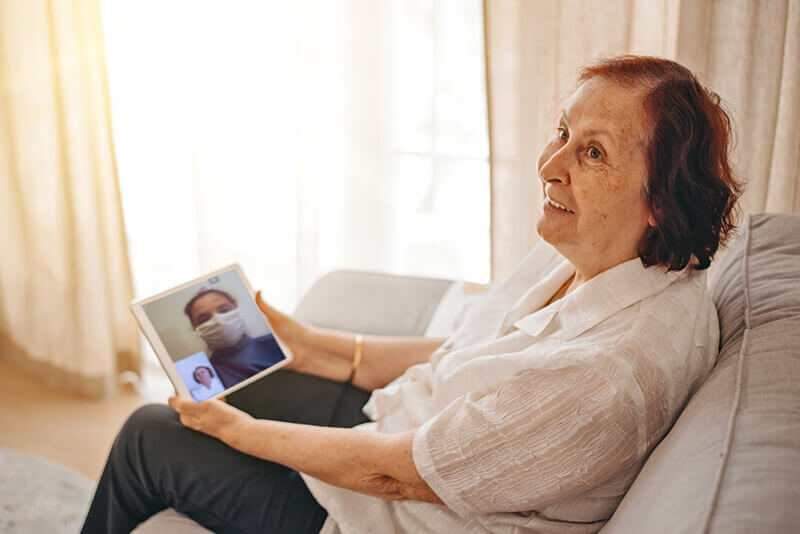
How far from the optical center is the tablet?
1249 mm

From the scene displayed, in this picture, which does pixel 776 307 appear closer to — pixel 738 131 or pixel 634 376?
pixel 634 376

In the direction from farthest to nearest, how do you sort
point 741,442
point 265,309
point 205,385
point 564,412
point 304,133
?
1. point 304,133
2. point 265,309
3. point 205,385
4. point 564,412
5. point 741,442

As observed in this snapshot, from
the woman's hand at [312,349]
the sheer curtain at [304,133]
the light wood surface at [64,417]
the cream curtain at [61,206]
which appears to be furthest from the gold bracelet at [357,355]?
the cream curtain at [61,206]

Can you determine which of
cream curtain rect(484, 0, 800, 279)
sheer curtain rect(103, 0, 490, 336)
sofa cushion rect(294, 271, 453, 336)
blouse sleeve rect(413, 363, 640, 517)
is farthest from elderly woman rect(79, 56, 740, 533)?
sheer curtain rect(103, 0, 490, 336)

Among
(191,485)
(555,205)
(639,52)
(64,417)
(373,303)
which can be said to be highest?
(639,52)

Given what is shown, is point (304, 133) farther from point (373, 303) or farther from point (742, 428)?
point (742, 428)

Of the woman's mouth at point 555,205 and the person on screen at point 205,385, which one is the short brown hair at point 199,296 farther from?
the woman's mouth at point 555,205

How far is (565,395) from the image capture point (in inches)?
32.8

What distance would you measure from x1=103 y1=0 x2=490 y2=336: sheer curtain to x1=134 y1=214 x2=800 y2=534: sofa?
1.10 metres

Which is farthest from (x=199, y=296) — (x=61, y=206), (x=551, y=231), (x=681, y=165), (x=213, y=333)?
(x=61, y=206)

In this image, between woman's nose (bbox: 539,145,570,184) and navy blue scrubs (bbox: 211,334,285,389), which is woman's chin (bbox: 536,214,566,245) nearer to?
woman's nose (bbox: 539,145,570,184)

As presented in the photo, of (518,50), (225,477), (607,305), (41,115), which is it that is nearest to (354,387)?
(225,477)

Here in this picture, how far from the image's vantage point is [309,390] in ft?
4.69

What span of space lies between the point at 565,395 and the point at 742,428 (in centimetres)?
19
